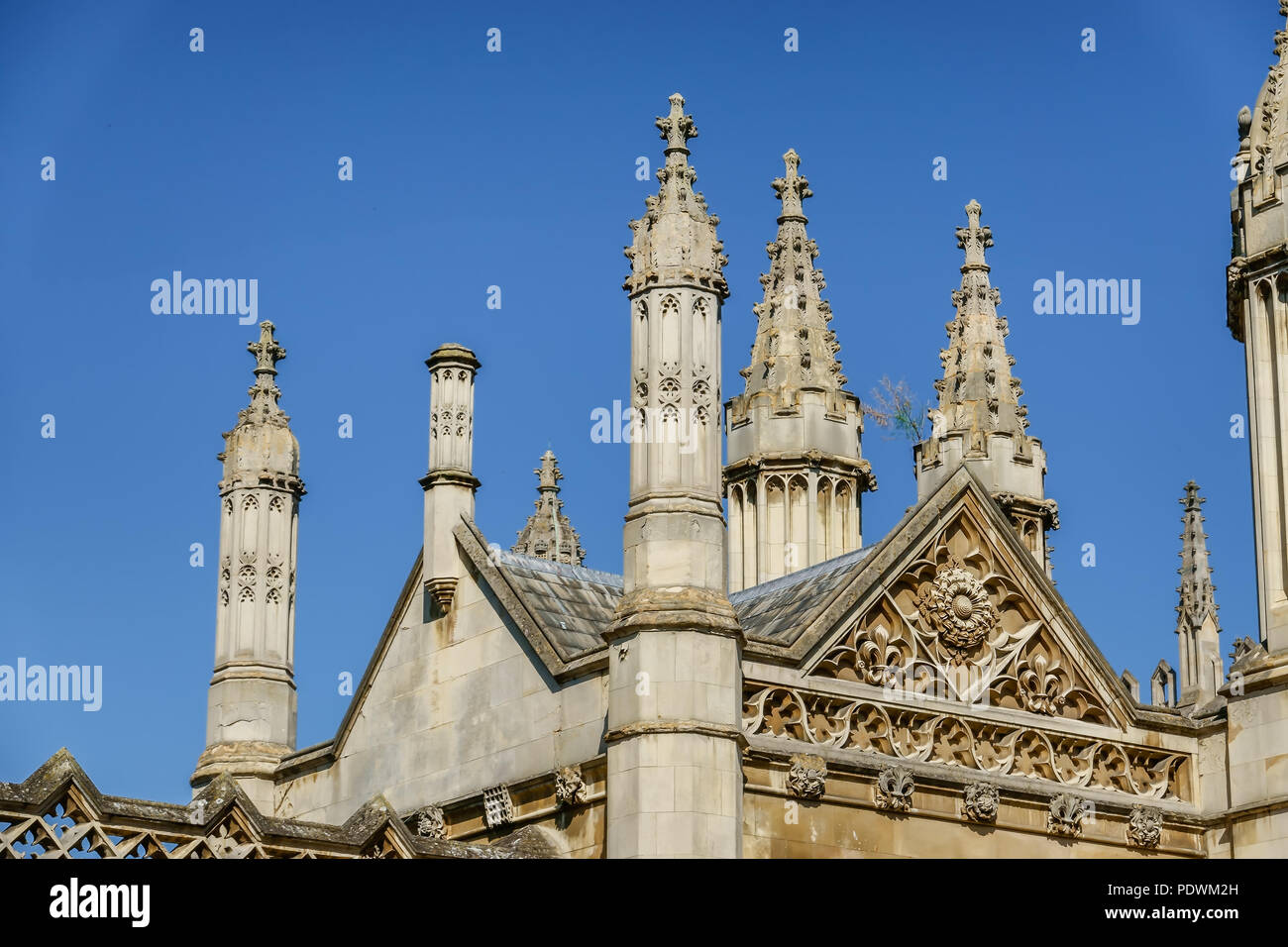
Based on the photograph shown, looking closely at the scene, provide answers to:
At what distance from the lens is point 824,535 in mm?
36625

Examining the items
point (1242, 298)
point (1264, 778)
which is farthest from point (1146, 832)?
point (1242, 298)

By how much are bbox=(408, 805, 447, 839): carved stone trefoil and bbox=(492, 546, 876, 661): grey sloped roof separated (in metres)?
2.56

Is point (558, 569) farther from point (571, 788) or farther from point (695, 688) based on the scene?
point (695, 688)

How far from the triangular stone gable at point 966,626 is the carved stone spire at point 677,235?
3848 mm

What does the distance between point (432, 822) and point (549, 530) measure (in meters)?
15.1

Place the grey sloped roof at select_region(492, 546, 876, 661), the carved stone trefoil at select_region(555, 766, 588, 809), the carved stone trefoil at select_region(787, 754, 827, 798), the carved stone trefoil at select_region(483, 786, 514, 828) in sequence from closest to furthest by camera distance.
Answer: the carved stone trefoil at select_region(787, 754, 827, 798)
the carved stone trefoil at select_region(555, 766, 588, 809)
the carved stone trefoil at select_region(483, 786, 514, 828)
the grey sloped roof at select_region(492, 546, 876, 661)

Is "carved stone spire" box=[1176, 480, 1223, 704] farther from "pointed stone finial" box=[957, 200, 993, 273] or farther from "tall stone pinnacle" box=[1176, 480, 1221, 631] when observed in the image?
"pointed stone finial" box=[957, 200, 993, 273]

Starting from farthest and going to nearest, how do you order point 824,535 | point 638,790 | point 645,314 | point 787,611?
point 824,535, point 787,611, point 645,314, point 638,790

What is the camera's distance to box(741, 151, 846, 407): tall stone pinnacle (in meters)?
37.0

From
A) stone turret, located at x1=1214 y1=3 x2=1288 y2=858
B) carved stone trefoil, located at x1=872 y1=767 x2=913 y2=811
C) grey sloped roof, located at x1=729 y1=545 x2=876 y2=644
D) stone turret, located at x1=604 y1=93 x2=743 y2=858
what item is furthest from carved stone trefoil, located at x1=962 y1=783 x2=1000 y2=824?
stone turret, located at x1=604 y1=93 x2=743 y2=858

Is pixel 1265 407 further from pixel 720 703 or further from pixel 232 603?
pixel 232 603

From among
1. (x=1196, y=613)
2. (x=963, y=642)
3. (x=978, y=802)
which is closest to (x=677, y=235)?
(x=963, y=642)

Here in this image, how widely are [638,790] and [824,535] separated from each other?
12.4m

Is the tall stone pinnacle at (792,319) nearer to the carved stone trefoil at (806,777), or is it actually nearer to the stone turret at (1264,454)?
the stone turret at (1264,454)
